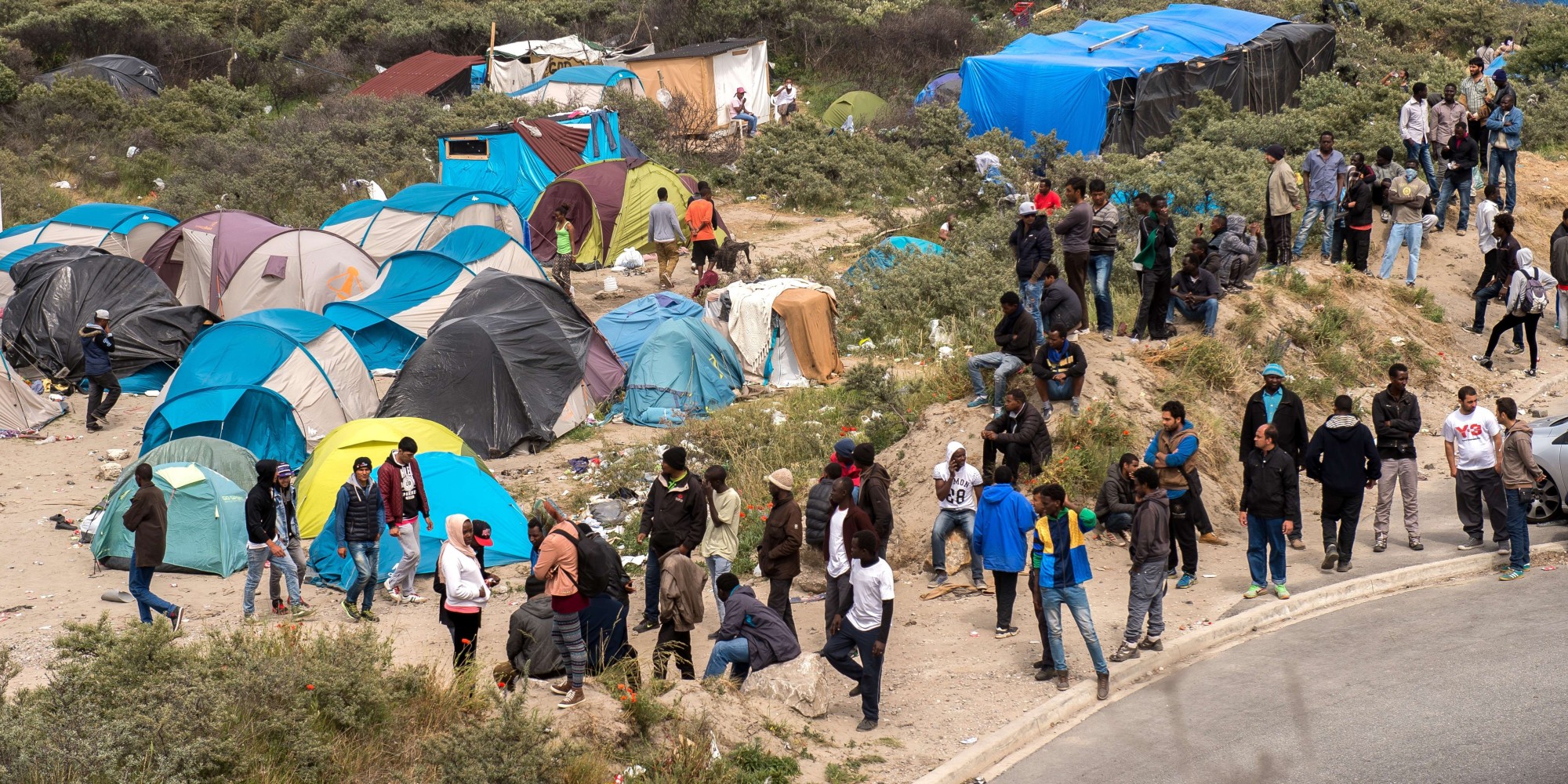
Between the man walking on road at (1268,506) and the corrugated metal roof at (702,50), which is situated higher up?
the corrugated metal roof at (702,50)

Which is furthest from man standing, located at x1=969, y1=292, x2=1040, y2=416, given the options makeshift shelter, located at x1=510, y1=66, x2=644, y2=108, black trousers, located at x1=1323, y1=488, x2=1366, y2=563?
makeshift shelter, located at x1=510, y1=66, x2=644, y2=108

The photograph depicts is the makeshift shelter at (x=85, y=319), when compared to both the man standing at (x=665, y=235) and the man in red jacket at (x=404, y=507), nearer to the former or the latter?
the man standing at (x=665, y=235)

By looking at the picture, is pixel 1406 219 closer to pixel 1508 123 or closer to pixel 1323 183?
pixel 1323 183

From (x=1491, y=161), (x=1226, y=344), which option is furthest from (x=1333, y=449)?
(x=1491, y=161)

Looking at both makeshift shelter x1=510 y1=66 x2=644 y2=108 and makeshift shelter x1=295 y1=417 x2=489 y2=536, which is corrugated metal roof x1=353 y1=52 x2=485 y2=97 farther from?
makeshift shelter x1=295 y1=417 x2=489 y2=536

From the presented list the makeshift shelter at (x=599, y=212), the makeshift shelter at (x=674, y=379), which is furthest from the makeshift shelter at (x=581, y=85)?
the makeshift shelter at (x=674, y=379)

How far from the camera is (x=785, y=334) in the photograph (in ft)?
54.9

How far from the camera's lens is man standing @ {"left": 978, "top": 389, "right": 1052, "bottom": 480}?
35.1 feet

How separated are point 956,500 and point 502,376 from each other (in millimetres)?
6843

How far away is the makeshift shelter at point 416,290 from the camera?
1805 centimetres

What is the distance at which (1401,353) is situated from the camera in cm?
1453

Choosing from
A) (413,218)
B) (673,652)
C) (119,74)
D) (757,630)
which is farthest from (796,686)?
(119,74)

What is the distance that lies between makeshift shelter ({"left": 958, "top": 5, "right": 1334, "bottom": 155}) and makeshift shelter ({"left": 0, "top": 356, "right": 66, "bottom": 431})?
54.9 ft

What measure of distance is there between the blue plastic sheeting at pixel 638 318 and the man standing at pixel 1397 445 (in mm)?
8929
